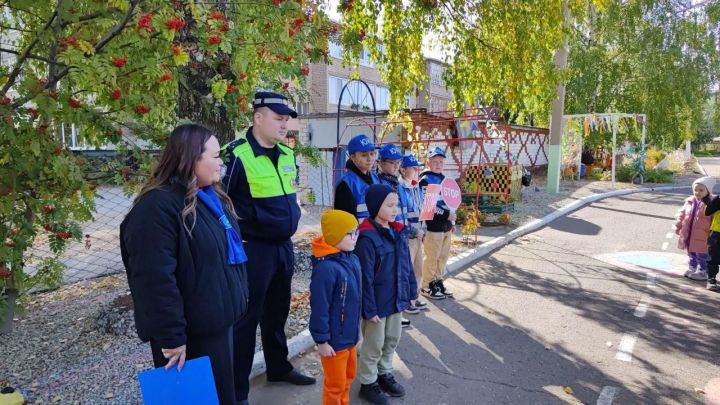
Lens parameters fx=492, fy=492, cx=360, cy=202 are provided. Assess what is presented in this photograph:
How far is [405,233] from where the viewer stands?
381cm

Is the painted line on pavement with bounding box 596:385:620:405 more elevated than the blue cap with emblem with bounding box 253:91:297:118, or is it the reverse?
the blue cap with emblem with bounding box 253:91:297:118

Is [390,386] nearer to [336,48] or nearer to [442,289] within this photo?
[442,289]

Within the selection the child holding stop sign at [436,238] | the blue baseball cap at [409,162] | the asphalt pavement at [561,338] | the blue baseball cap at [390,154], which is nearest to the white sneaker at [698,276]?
the asphalt pavement at [561,338]

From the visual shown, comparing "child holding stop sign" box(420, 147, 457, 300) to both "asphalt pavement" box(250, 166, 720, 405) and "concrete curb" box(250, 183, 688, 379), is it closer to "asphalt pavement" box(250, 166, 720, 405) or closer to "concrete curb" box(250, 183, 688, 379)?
"asphalt pavement" box(250, 166, 720, 405)

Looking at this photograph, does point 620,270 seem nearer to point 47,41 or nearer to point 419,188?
point 419,188

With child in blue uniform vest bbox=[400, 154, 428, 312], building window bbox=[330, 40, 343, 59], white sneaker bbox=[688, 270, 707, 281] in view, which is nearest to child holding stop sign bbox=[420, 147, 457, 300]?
child in blue uniform vest bbox=[400, 154, 428, 312]

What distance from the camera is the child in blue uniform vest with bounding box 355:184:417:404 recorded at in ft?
11.2

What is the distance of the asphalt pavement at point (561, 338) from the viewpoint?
3.69 m

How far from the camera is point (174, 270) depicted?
2076mm

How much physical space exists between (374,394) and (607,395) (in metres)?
1.76

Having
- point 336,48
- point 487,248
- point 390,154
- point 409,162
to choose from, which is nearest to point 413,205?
point 409,162

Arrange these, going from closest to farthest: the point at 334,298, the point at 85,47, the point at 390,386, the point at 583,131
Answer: the point at 85,47, the point at 334,298, the point at 390,386, the point at 583,131

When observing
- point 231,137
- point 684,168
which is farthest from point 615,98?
point 231,137

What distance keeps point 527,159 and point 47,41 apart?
24.5 metres
